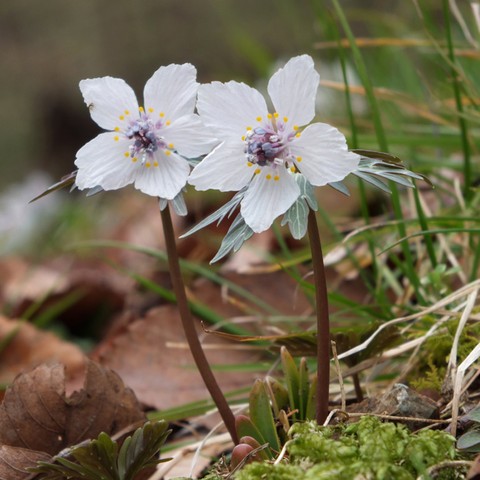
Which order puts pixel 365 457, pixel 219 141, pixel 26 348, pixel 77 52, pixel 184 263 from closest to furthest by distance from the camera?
pixel 365 457 < pixel 219 141 < pixel 184 263 < pixel 26 348 < pixel 77 52

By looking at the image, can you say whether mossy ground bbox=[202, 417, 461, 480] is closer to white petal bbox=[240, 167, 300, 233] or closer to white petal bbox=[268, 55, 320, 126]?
white petal bbox=[240, 167, 300, 233]

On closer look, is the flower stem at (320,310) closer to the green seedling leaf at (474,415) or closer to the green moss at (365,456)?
the green moss at (365,456)

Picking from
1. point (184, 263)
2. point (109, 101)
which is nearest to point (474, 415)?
point (109, 101)

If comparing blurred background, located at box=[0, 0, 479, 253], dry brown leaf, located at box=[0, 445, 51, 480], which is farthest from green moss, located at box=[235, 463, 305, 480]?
blurred background, located at box=[0, 0, 479, 253]

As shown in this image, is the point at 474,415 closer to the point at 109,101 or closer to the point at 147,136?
the point at 147,136

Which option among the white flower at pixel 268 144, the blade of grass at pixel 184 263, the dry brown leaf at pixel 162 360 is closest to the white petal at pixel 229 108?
the white flower at pixel 268 144

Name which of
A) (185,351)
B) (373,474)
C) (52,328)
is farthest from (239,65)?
(373,474)

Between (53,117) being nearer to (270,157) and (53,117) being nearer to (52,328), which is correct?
(52,328)
